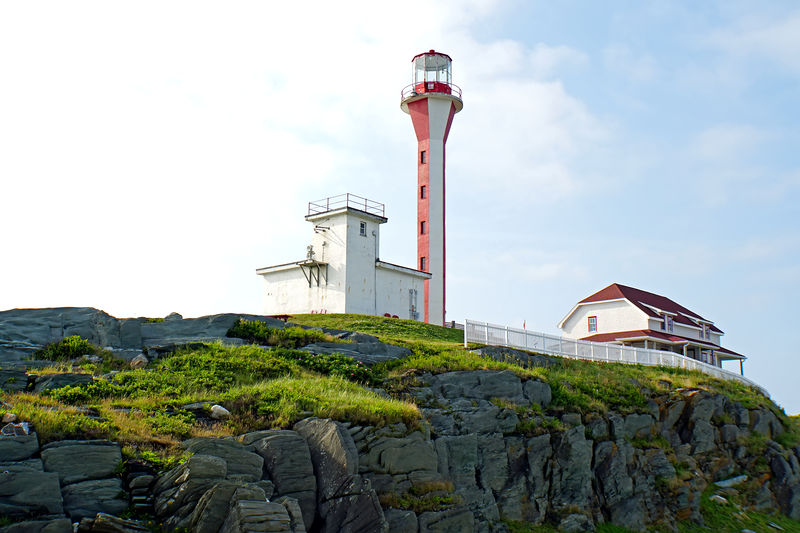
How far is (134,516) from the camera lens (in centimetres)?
1029

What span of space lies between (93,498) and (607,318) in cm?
4153

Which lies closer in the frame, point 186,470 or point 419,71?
point 186,470

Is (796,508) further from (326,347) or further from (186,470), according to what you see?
(186,470)

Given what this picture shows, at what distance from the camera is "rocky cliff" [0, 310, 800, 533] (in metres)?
10.2

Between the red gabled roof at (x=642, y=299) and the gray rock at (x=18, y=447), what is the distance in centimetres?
4102

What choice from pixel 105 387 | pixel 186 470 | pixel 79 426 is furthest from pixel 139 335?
pixel 186 470

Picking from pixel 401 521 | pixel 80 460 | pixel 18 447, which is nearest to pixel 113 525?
pixel 80 460

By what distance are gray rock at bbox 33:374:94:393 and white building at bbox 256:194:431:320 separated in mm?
24385

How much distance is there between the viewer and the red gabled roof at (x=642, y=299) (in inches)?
1829

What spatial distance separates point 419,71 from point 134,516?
138 feet

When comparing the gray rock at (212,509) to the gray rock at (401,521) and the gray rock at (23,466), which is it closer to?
the gray rock at (23,466)

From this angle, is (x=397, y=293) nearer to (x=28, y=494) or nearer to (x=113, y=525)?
(x=28, y=494)

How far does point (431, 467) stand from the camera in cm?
1423

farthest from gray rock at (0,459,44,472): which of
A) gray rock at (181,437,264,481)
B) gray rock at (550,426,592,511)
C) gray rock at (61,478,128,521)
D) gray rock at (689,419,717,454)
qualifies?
gray rock at (689,419,717,454)
